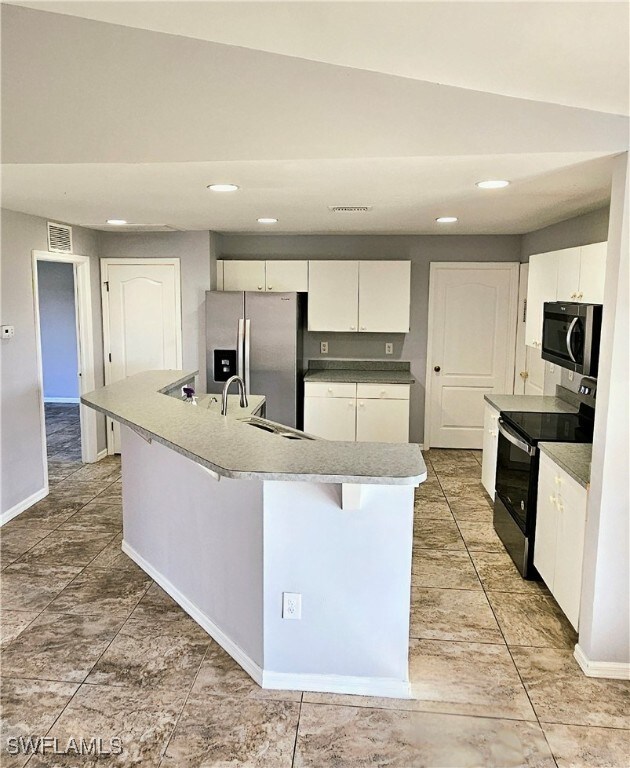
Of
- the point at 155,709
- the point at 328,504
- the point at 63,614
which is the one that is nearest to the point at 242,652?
the point at 155,709

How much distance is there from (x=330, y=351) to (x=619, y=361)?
3924 millimetres

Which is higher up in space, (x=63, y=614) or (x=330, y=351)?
(x=330, y=351)

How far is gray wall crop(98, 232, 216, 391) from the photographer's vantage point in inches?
224

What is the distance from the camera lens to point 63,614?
308 centimetres

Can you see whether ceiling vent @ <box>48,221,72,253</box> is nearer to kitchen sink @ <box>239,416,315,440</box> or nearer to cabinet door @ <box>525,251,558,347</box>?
kitchen sink @ <box>239,416,315,440</box>

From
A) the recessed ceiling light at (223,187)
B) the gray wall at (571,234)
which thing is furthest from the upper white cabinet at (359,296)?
the recessed ceiling light at (223,187)

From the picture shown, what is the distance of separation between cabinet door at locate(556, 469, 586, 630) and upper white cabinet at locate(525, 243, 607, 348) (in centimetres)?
96

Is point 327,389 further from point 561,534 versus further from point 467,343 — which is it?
point 561,534

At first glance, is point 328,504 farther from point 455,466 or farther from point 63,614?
point 455,466

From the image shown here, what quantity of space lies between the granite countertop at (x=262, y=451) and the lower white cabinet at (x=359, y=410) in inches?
98.5

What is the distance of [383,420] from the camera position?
5719mm

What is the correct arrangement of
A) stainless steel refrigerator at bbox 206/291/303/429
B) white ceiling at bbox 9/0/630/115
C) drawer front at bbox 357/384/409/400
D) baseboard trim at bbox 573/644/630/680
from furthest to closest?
1. drawer front at bbox 357/384/409/400
2. stainless steel refrigerator at bbox 206/291/303/429
3. baseboard trim at bbox 573/644/630/680
4. white ceiling at bbox 9/0/630/115

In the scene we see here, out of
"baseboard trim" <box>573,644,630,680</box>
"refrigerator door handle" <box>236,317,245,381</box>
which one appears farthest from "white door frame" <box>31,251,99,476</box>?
"baseboard trim" <box>573,644,630,680</box>

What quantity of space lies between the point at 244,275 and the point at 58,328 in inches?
151
